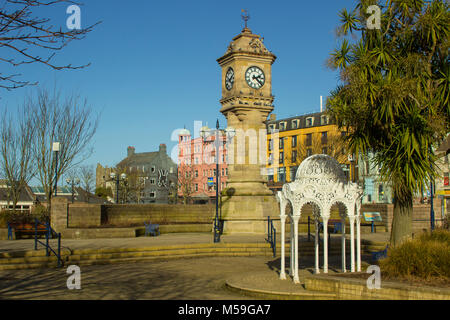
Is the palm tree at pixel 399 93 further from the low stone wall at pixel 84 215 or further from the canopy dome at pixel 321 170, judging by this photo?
the low stone wall at pixel 84 215

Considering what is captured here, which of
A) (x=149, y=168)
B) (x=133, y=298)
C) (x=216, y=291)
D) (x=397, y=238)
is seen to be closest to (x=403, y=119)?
(x=397, y=238)

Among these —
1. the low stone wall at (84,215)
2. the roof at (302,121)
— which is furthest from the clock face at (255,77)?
the roof at (302,121)

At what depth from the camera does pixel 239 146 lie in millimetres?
25766

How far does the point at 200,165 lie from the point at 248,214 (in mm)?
60590

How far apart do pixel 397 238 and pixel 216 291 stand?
557 cm

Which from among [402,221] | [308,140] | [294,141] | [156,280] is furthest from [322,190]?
[294,141]

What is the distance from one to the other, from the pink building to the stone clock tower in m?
50.4

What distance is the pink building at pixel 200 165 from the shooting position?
81.1 m

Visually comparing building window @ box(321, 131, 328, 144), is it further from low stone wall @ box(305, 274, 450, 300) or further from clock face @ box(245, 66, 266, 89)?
low stone wall @ box(305, 274, 450, 300)

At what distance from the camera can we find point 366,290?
31.7 feet

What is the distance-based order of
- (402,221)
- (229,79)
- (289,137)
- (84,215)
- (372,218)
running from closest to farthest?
(402,221) → (229,79) → (84,215) → (372,218) → (289,137)

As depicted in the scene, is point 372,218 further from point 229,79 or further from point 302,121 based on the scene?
point 302,121
